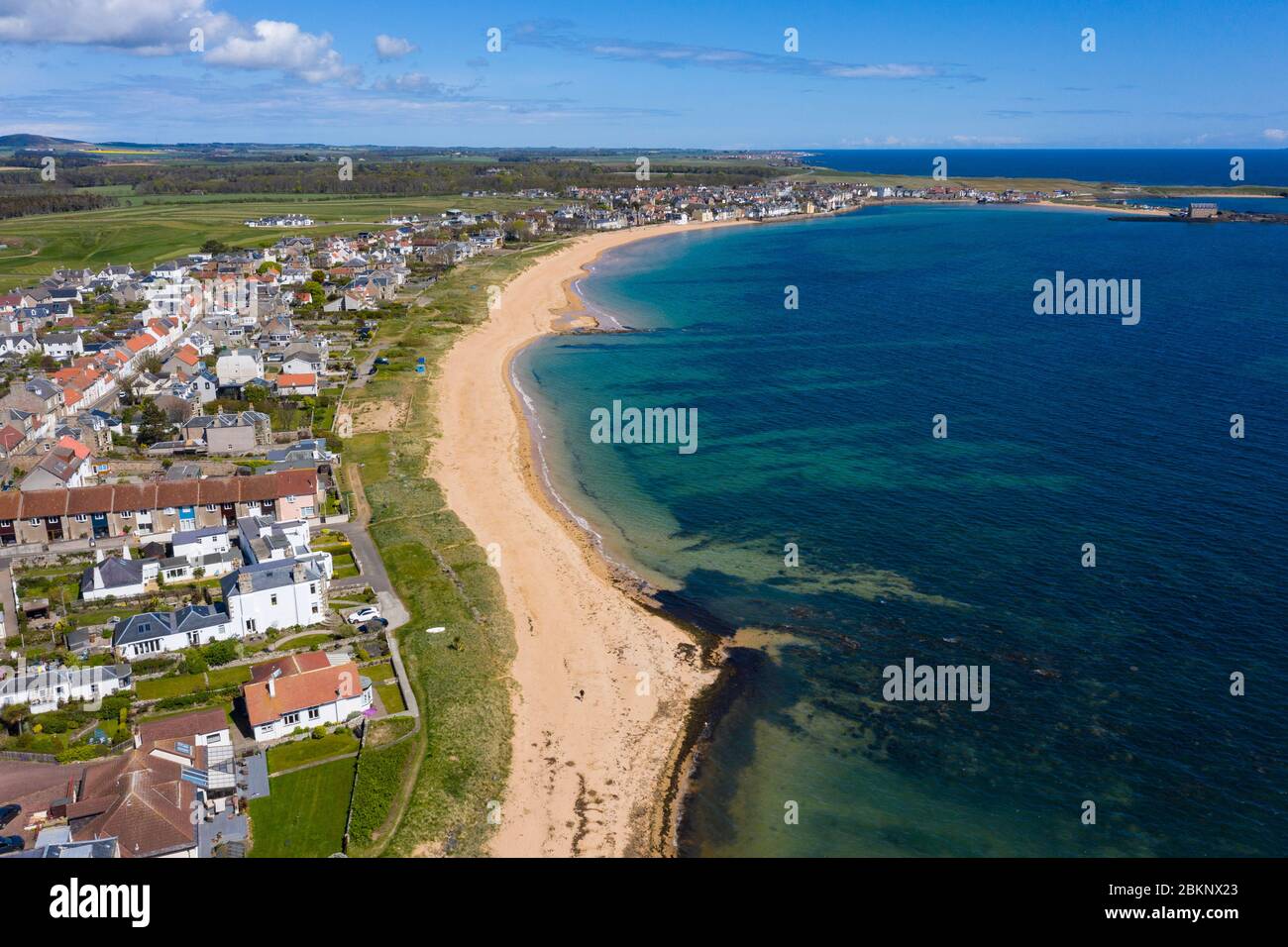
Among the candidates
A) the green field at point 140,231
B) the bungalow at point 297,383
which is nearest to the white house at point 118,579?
the bungalow at point 297,383

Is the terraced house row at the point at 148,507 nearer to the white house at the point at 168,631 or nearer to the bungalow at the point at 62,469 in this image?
the bungalow at the point at 62,469

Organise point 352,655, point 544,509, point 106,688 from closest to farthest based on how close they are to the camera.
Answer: point 106,688 < point 352,655 < point 544,509

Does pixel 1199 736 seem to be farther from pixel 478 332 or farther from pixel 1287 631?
pixel 478 332

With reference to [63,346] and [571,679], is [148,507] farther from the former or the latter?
[63,346]
